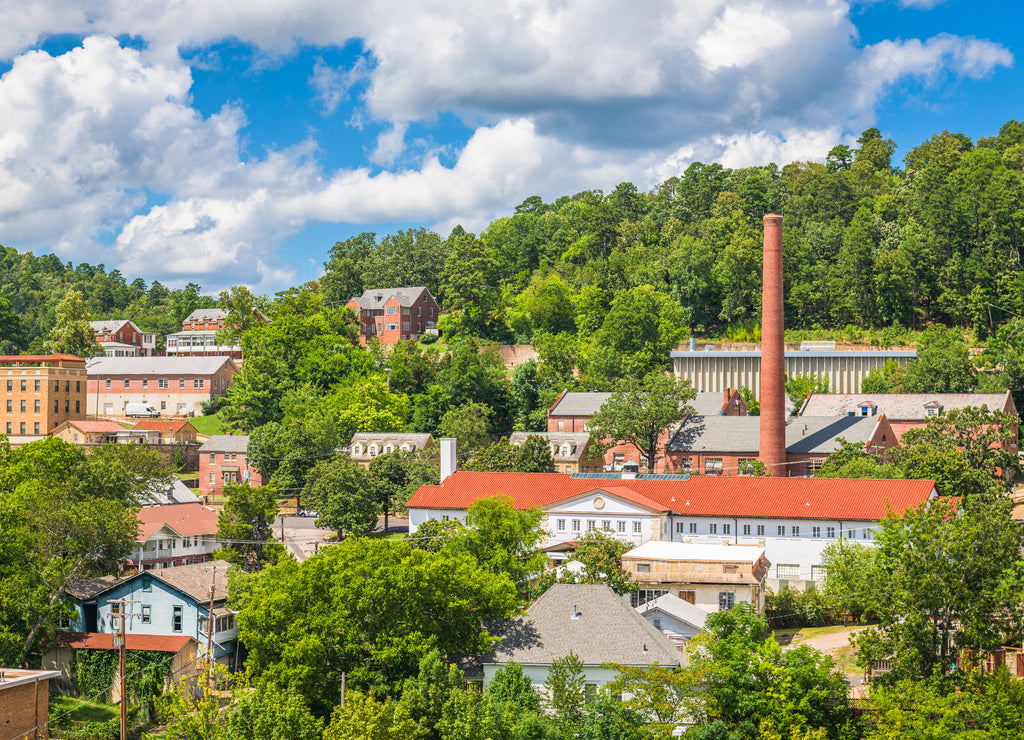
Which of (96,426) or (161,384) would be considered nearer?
(96,426)

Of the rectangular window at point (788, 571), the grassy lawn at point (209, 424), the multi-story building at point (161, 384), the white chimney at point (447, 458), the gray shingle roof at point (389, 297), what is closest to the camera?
the rectangular window at point (788, 571)

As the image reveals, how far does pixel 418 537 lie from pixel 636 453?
2788 centimetres

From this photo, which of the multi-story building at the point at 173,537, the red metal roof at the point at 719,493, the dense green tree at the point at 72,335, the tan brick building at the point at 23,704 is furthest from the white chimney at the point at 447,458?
the dense green tree at the point at 72,335

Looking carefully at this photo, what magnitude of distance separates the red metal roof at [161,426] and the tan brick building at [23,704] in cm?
6033

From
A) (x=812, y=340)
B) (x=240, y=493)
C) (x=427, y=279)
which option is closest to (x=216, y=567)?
(x=240, y=493)

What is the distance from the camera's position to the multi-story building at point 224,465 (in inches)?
3472

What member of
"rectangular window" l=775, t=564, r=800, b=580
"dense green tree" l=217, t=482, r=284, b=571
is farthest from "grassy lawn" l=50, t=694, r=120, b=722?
"rectangular window" l=775, t=564, r=800, b=580

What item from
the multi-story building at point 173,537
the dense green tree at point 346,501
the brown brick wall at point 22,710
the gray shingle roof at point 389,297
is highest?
the gray shingle roof at point 389,297

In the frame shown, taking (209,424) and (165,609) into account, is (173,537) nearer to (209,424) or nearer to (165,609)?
(165,609)

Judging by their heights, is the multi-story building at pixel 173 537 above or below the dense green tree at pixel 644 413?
below

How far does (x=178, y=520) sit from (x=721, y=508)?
3287 centimetres

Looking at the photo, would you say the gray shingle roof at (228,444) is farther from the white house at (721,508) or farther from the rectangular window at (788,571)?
the rectangular window at (788,571)

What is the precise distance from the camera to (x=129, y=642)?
47.4 meters

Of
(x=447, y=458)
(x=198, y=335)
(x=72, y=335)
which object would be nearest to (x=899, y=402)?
(x=447, y=458)
